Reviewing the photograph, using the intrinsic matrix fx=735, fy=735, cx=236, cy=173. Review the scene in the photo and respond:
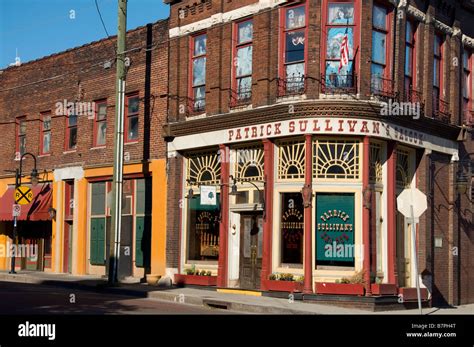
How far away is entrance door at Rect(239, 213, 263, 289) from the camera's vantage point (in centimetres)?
2317

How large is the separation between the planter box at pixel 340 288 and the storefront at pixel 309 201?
0.35 meters

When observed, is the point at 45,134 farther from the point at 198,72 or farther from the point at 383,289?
the point at 383,289

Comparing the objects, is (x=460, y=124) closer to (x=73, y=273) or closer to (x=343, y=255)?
(x=343, y=255)

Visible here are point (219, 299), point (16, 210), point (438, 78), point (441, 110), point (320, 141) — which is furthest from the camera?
point (16, 210)

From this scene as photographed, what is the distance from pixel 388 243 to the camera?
22094 mm

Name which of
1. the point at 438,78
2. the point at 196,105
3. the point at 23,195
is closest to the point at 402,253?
the point at 438,78

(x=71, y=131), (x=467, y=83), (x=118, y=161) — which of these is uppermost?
(x=467, y=83)

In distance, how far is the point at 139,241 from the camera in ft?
90.1

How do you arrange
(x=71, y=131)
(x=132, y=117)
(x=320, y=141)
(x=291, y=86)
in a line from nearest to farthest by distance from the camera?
(x=320, y=141)
(x=291, y=86)
(x=132, y=117)
(x=71, y=131)

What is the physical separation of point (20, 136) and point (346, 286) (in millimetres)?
19855

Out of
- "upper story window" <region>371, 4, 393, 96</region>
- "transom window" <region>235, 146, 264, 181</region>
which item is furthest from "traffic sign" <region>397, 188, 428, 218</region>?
"transom window" <region>235, 146, 264, 181</region>

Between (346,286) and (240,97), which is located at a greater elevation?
(240,97)

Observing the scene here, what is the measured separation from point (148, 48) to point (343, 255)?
37.7 ft
